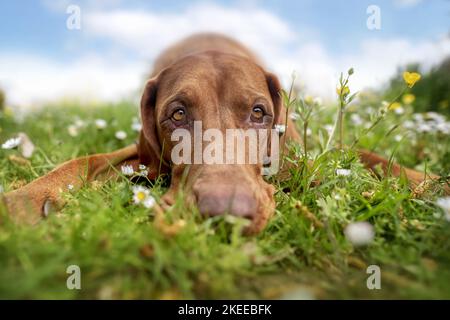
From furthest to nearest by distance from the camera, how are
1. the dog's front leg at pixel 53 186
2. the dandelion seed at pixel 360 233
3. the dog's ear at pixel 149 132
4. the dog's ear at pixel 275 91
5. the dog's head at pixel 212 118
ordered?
the dog's ear at pixel 275 91 → the dog's ear at pixel 149 132 → the dog's front leg at pixel 53 186 → the dog's head at pixel 212 118 → the dandelion seed at pixel 360 233

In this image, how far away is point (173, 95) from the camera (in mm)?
3262

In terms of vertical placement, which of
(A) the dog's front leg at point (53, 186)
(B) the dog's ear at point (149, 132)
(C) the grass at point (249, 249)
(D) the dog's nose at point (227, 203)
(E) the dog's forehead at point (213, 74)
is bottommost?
(C) the grass at point (249, 249)

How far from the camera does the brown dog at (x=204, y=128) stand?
243cm

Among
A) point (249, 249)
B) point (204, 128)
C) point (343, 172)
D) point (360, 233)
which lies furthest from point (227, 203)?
point (343, 172)

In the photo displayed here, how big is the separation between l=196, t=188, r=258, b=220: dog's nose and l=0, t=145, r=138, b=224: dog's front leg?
0.89 metres

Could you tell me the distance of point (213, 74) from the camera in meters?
3.37

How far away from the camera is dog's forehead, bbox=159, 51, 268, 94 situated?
3.29 m

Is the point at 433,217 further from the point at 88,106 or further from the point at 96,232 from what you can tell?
the point at 88,106

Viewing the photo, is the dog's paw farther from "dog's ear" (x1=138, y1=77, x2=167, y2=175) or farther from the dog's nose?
the dog's nose

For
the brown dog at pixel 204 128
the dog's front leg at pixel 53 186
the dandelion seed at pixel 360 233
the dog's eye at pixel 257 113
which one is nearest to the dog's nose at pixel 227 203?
the brown dog at pixel 204 128

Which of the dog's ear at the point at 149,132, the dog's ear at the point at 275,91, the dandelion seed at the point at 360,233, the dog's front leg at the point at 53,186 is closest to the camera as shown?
the dandelion seed at the point at 360,233

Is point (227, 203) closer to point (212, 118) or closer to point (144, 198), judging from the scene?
point (144, 198)

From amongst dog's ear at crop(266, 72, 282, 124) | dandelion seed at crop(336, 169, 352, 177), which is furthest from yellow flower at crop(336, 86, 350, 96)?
dog's ear at crop(266, 72, 282, 124)

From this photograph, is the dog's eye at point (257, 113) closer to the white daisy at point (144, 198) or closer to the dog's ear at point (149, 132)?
the dog's ear at point (149, 132)
